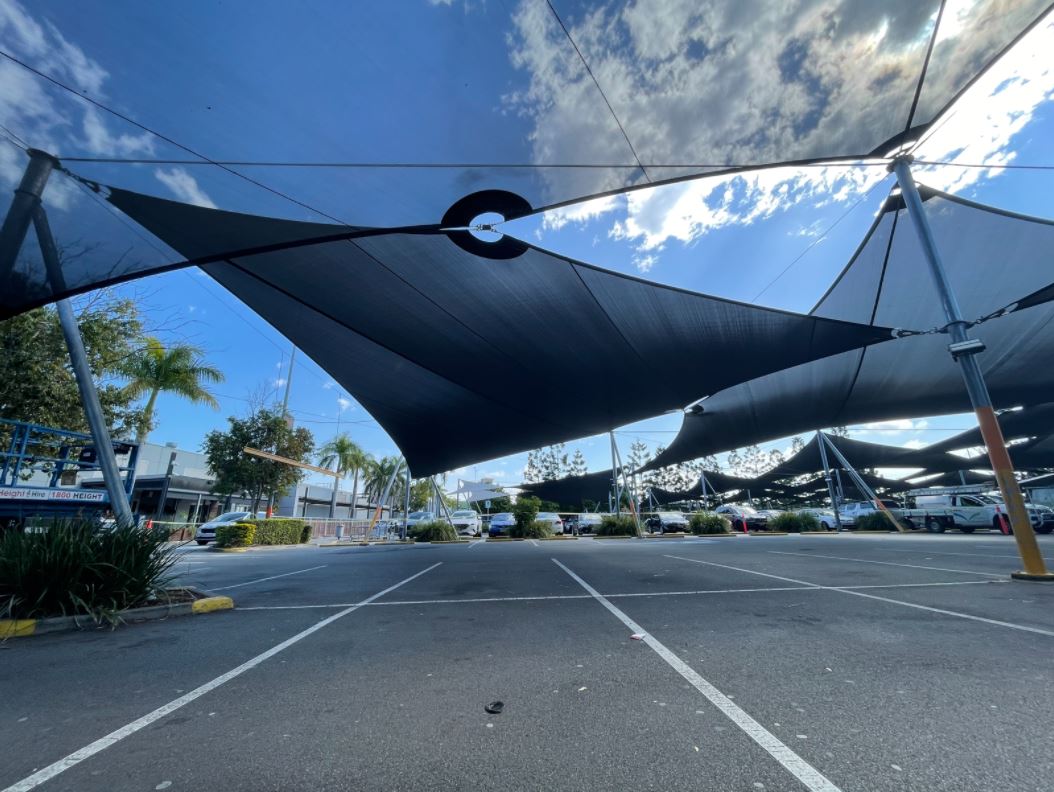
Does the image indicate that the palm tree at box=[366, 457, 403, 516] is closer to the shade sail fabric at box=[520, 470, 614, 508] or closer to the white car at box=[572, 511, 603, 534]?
the shade sail fabric at box=[520, 470, 614, 508]

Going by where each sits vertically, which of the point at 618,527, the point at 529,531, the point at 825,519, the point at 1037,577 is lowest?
the point at 1037,577

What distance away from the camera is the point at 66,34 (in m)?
4.12

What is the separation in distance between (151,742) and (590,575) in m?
7.27

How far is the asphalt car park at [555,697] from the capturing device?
6.70 feet

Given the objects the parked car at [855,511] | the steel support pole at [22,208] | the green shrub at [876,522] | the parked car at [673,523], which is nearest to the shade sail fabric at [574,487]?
the parked car at [673,523]

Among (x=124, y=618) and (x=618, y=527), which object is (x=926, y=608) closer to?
(x=124, y=618)

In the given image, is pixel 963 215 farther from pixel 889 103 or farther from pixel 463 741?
pixel 463 741

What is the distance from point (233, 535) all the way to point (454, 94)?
2147 centimetres

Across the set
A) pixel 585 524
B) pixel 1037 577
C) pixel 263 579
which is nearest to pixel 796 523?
pixel 585 524

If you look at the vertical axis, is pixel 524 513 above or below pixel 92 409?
below

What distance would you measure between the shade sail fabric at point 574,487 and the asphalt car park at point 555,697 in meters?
37.9

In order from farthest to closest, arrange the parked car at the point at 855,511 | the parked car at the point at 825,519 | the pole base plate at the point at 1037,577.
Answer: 1. the parked car at the point at 855,511
2. the parked car at the point at 825,519
3. the pole base plate at the point at 1037,577

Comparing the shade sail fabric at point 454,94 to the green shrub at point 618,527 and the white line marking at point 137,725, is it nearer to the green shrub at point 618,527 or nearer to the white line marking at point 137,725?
the white line marking at point 137,725

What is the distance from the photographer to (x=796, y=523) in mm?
26938
